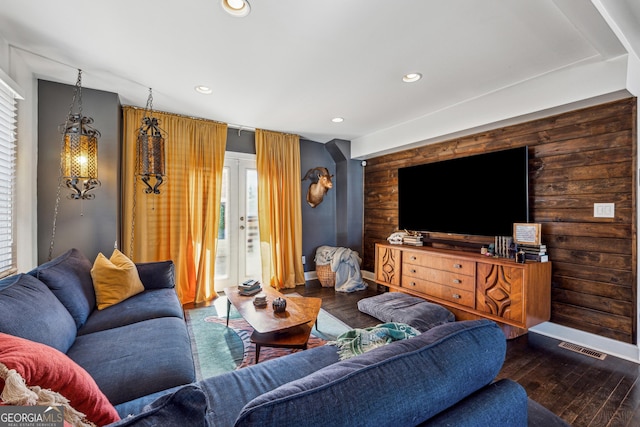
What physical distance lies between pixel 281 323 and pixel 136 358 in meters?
0.90

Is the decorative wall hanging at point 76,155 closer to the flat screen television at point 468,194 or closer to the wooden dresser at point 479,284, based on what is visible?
the wooden dresser at point 479,284

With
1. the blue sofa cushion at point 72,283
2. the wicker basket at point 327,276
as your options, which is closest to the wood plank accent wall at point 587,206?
the wicker basket at point 327,276

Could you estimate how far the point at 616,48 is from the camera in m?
2.00

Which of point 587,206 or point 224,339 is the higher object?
point 587,206

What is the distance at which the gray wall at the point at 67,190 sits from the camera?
2641 mm

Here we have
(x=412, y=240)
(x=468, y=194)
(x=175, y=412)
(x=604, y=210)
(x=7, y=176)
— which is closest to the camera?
(x=175, y=412)

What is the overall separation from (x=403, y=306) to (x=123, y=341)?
8.08 feet

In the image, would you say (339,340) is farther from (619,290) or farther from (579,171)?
(579,171)

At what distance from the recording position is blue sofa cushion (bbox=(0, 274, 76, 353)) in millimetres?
1181

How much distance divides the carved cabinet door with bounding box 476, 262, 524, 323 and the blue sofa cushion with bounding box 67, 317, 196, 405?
261 cm

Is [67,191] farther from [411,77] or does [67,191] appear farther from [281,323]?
[411,77]

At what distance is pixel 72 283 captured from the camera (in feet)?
6.24

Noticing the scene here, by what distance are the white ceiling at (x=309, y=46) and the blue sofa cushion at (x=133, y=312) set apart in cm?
193

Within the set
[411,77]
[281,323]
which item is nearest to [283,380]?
[281,323]
